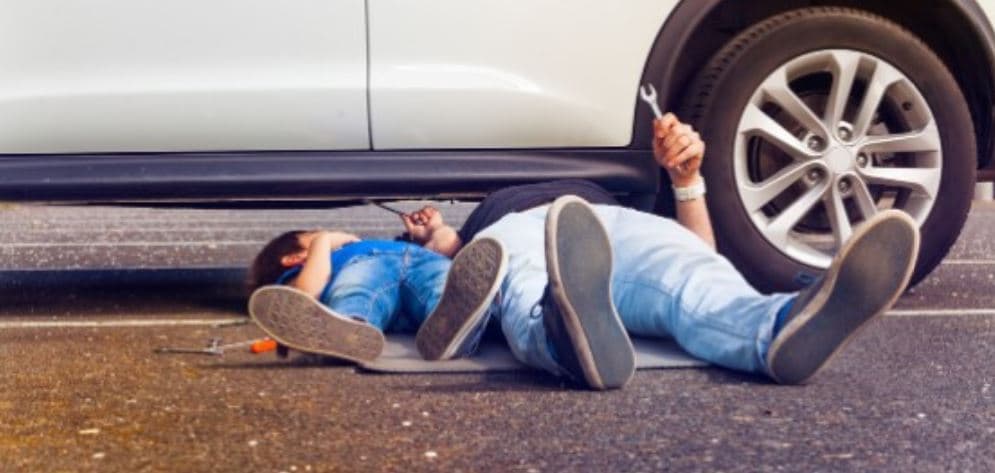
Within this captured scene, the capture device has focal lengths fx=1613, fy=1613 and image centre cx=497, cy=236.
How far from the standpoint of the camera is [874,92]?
483cm

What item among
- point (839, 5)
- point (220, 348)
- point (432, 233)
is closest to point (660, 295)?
point (432, 233)

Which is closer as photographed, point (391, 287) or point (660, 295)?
point (660, 295)

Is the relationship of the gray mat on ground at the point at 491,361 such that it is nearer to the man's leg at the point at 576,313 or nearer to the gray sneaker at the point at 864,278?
the man's leg at the point at 576,313

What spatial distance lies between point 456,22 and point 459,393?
1.42 meters

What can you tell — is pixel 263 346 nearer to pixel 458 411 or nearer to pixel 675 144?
pixel 458 411

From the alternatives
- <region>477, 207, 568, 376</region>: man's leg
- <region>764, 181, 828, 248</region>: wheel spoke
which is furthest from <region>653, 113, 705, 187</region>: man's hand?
<region>764, 181, 828, 248</region>: wheel spoke

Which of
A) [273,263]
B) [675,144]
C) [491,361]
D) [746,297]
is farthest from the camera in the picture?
[273,263]

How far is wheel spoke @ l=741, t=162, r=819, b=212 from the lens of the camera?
4809 millimetres

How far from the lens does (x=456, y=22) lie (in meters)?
4.54

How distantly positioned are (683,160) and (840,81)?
105 centimetres

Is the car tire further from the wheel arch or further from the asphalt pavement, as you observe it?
the asphalt pavement

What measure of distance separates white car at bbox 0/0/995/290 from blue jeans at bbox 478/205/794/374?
74 cm

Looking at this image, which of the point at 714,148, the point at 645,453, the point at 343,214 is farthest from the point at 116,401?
the point at 343,214

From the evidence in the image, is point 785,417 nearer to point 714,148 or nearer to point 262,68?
point 714,148
